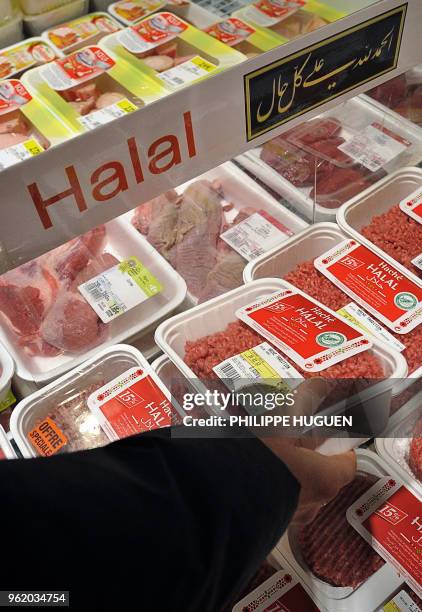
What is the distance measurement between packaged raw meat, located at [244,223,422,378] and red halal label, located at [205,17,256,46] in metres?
0.59

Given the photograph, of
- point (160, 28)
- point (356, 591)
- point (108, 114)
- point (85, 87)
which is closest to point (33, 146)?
point (108, 114)

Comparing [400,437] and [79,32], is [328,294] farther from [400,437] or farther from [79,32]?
[79,32]

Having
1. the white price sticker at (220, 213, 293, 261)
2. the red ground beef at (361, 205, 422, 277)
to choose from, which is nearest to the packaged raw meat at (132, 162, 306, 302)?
the white price sticker at (220, 213, 293, 261)

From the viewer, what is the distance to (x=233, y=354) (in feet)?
4.42

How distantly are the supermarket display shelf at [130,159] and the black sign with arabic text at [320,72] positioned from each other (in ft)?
0.04

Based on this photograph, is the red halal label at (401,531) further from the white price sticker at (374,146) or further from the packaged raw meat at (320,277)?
the white price sticker at (374,146)

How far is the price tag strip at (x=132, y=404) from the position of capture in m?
1.41

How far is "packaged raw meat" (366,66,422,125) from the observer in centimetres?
201

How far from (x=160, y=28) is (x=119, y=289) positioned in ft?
2.38

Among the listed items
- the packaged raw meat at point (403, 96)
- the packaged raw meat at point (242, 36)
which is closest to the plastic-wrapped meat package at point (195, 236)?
the packaged raw meat at point (242, 36)

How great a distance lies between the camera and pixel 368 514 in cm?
140

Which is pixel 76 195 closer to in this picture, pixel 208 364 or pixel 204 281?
pixel 208 364

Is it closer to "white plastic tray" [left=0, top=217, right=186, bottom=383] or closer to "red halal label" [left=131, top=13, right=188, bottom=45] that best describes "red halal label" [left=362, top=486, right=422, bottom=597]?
"white plastic tray" [left=0, top=217, right=186, bottom=383]

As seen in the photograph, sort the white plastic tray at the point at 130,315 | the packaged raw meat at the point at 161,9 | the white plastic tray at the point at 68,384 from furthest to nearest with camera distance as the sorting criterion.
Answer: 1. the packaged raw meat at the point at 161,9
2. the white plastic tray at the point at 130,315
3. the white plastic tray at the point at 68,384
